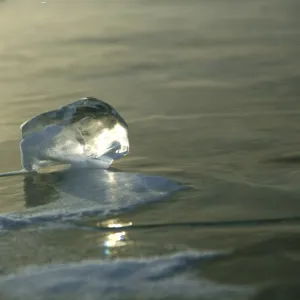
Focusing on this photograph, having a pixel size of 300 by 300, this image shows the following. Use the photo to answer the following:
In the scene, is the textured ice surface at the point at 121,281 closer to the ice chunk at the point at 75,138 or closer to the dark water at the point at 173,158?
the dark water at the point at 173,158

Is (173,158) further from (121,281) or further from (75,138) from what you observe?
(121,281)

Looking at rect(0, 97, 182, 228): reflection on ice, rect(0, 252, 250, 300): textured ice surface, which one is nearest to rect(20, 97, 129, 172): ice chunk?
rect(0, 97, 182, 228): reflection on ice

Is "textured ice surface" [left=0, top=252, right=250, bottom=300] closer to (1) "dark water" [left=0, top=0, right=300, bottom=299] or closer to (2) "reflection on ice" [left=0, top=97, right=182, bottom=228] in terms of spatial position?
(1) "dark water" [left=0, top=0, right=300, bottom=299]

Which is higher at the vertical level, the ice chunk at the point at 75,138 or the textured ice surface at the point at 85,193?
the ice chunk at the point at 75,138

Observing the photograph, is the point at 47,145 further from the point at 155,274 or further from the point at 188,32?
the point at 188,32

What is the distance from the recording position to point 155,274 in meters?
1.96

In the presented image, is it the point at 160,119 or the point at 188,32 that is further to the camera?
the point at 188,32

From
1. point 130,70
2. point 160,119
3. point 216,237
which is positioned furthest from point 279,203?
point 130,70

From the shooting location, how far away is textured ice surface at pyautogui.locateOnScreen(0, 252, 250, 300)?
1.84 metres

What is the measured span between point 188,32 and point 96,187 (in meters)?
3.50

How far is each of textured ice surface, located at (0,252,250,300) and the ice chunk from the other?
0.95m

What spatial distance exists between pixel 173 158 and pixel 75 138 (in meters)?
0.36

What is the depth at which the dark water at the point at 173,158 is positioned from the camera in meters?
1.96

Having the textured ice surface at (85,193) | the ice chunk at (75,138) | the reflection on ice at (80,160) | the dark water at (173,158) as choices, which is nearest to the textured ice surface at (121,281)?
the dark water at (173,158)
